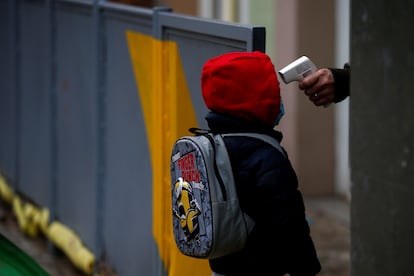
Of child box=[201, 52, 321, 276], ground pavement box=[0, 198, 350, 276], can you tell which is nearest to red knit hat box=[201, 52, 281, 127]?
child box=[201, 52, 321, 276]

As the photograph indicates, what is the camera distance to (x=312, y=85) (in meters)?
4.23

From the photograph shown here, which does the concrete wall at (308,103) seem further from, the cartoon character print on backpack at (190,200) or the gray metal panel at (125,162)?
the cartoon character print on backpack at (190,200)

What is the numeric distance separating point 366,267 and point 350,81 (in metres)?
0.68

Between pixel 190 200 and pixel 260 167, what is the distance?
0.31m

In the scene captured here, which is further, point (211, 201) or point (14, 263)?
point (14, 263)

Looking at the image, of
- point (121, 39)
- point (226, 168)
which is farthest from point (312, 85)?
point (121, 39)

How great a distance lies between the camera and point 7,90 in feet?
31.9

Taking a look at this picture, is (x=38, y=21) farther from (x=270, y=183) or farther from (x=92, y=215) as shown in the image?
(x=270, y=183)

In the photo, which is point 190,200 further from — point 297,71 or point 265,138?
point 297,71

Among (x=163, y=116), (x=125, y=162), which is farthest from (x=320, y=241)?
(x=163, y=116)

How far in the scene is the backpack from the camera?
401cm

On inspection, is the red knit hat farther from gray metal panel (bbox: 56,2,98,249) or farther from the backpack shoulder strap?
gray metal panel (bbox: 56,2,98,249)

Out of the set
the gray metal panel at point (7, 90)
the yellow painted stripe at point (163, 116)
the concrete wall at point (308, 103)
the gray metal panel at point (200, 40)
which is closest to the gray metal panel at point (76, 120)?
the yellow painted stripe at point (163, 116)

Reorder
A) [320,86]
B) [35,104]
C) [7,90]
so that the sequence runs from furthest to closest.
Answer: [7,90] < [35,104] < [320,86]
